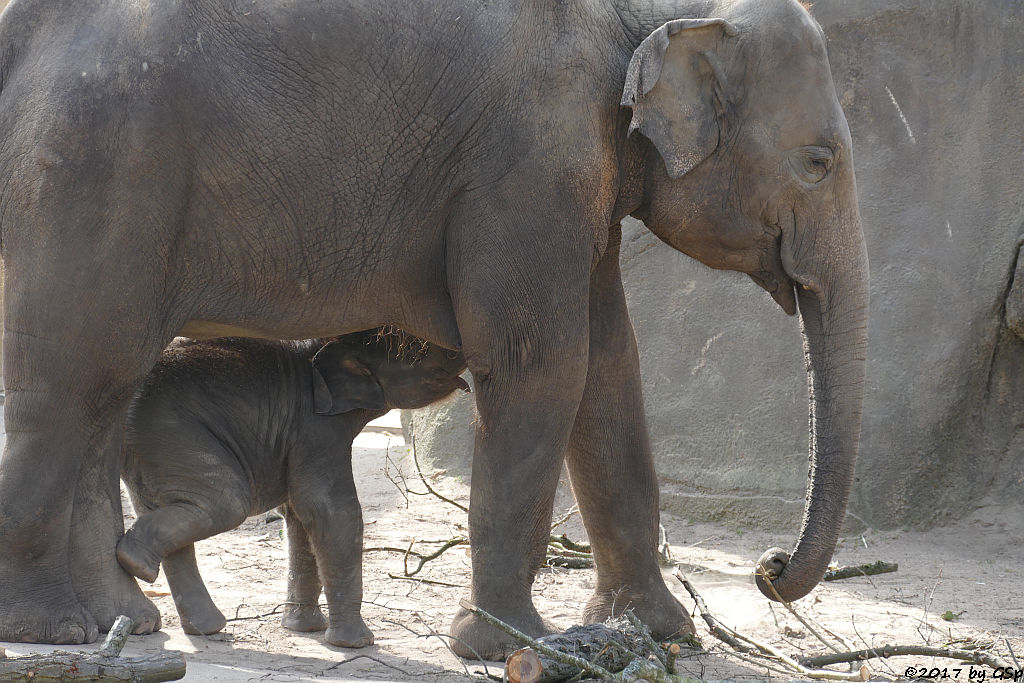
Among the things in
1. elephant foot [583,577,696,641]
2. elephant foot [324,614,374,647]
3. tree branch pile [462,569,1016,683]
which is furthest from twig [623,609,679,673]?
elephant foot [324,614,374,647]

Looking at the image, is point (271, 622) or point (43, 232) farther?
point (271, 622)

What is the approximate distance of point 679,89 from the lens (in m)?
4.21

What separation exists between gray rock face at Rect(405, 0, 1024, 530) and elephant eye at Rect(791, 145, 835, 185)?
2889 millimetres

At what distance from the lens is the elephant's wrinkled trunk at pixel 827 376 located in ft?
14.0

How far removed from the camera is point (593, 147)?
13.5 feet

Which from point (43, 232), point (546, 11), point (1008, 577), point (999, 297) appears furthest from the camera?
point (999, 297)

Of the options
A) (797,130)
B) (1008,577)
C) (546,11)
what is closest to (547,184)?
(546,11)

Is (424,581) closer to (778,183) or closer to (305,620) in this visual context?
(305,620)

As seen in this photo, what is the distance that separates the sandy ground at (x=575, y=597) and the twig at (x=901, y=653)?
0.06 m

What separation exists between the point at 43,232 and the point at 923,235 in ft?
15.8

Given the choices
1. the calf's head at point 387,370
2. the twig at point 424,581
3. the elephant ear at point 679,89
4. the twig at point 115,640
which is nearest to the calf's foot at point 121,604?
the twig at point 115,640

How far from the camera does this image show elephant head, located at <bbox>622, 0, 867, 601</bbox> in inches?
167

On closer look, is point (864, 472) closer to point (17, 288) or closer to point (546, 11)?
point (546, 11)

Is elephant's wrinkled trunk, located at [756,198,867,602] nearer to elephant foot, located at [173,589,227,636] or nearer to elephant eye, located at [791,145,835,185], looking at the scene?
elephant eye, located at [791,145,835,185]
